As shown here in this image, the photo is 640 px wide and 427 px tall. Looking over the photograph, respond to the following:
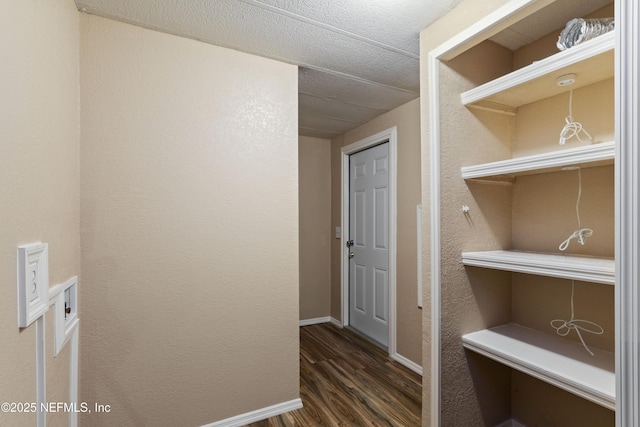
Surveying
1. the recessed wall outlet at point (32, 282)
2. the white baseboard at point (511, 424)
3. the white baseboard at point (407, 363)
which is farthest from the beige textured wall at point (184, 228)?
the white baseboard at point (511, 424)

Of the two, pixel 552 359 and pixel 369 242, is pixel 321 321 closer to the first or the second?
pixel 369 242

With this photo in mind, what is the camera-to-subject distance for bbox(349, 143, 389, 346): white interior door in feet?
9.89

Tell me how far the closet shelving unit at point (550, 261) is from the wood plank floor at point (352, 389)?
2.87 feet

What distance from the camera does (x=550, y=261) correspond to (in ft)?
3.93

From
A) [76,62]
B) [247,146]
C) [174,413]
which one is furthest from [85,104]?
[174,413]

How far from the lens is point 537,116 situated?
5.31 ft

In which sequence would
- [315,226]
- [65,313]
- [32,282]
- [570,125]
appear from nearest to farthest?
1. [32,282]
2. [65,313]
3. [570,125]
4. [315,226]

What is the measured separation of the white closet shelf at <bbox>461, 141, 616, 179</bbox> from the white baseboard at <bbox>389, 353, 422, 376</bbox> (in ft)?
5.86

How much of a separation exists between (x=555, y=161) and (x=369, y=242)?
2178mm

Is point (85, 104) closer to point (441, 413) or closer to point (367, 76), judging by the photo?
point (367, 76)

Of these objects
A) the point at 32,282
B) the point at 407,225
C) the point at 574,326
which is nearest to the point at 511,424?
the point at 574,326

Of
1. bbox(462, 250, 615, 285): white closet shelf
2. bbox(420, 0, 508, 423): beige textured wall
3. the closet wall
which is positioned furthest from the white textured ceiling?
bbox(462, 250, 615, 285): white closet shelf

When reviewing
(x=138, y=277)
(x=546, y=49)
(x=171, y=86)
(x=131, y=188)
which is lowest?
(x=138, y=277)

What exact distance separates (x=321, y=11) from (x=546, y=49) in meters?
1.24
